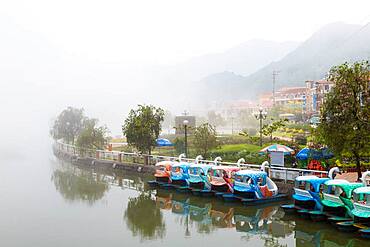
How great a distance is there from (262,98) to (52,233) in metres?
141

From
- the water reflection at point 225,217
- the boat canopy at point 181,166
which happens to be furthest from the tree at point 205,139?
the water reflection at point 225,217

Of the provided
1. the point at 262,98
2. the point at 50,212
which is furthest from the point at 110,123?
the point at 50,212

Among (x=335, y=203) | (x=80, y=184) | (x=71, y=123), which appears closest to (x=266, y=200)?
(x=335, y=203)

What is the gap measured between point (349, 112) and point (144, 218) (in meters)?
9.60

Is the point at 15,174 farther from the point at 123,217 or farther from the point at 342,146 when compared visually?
the point at 342,146

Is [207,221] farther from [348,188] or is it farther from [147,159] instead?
[147,159]

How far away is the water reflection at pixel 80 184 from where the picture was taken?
23.5 meters

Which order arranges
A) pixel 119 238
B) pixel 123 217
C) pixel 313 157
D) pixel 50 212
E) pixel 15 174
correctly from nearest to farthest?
pixel 119 238 < pixel 123 217 < pixel 50 212 < pixel 313 157 < pixel 15 174

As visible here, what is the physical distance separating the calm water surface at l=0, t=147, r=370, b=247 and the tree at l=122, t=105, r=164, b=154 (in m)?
4.84

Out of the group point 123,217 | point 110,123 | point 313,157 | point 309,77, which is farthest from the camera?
point 309,77

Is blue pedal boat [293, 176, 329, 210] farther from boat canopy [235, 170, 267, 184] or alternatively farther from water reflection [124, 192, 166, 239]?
water reflection [124, 192, 166, 239]

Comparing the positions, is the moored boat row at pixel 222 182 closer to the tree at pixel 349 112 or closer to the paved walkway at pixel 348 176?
the paved walkway at pixel 348 176

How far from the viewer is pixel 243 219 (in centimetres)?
1695

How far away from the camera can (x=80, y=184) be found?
91.1 ft
